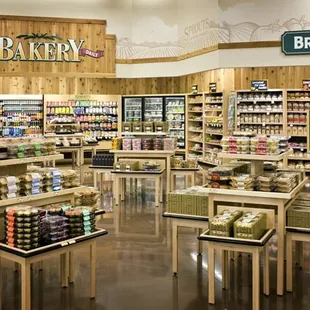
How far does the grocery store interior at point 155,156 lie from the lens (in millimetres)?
4465

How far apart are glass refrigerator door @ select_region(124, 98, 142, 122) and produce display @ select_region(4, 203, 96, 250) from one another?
463 inches

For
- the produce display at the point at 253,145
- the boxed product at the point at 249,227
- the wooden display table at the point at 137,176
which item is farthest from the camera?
the wooden display table at the point at 137,176

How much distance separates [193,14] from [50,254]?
1089cm

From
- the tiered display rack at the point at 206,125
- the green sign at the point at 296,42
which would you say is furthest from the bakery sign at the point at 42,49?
the green sign at the point at 296,42

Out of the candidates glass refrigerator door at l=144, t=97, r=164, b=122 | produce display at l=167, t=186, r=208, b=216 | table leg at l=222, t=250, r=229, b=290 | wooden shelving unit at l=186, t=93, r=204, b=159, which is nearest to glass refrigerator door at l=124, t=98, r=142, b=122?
glass refrigerator door at l=144, t=97, r=164, b=122

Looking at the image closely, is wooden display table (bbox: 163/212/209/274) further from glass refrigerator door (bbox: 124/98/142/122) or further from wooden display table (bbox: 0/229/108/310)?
glass refrigerator door (bbox: 124/98/142/122)

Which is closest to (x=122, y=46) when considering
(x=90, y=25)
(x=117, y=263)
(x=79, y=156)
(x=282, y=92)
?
(x=90, y=25)

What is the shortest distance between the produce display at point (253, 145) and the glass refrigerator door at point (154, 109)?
1064 cm

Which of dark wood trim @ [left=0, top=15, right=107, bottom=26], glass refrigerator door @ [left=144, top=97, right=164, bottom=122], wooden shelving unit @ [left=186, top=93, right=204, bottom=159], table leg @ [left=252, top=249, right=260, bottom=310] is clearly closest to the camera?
table leg @ [left=252, top=249, right=260, bottom=310]

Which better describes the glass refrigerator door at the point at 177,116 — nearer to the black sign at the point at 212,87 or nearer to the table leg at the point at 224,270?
the black sign at the point at 212,87

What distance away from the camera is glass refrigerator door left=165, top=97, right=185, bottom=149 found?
15.3m

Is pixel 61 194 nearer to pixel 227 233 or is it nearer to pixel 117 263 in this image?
pixel 117 263

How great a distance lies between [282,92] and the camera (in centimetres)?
1191

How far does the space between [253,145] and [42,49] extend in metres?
10.6
